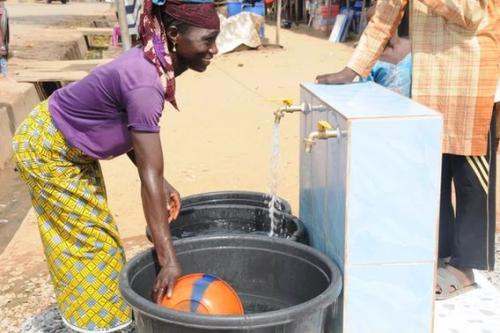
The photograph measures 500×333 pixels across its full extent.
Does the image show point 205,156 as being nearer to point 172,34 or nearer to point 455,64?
point 455,64

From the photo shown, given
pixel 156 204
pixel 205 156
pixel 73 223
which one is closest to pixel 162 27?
pixel 156 204

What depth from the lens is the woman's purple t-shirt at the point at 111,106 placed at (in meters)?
1.84

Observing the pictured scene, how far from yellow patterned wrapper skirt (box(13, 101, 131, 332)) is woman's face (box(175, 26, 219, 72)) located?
531mm

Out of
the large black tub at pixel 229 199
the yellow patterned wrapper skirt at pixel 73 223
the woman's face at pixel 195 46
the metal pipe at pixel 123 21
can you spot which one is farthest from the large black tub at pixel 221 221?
the metal pipe at pixel 123 21

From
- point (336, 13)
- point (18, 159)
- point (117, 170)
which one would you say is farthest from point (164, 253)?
point (336, 13)

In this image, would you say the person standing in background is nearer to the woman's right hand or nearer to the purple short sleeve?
the purple short sleeve

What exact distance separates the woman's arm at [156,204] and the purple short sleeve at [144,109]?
0.07 ft

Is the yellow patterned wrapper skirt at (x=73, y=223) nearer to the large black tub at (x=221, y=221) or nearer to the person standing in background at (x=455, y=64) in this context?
the large black tub at (x=221, y=221)

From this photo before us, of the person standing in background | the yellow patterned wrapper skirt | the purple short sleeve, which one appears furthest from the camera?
the person standing in background

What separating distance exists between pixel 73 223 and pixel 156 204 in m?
0.47

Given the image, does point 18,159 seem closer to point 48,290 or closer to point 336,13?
point 48,290

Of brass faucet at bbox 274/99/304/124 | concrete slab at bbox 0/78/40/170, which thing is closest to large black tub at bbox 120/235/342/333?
brass faucet at bbox 274/99/304/124

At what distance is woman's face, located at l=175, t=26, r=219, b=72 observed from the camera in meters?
1.92

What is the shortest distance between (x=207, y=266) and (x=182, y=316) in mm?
632
